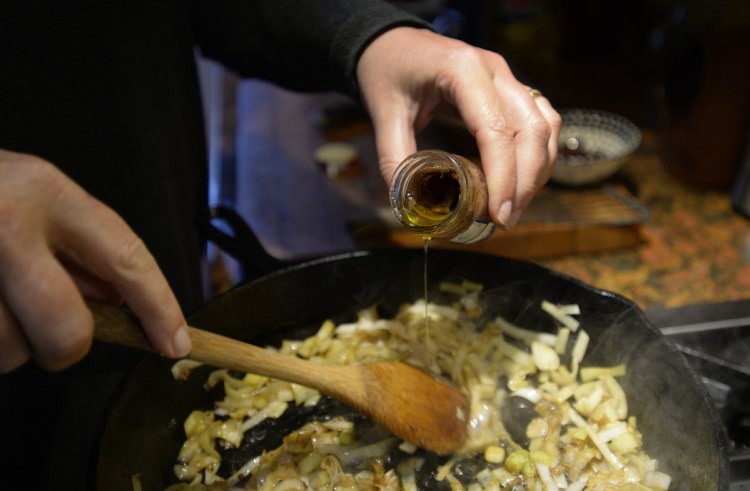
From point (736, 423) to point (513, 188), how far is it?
0.60 meters

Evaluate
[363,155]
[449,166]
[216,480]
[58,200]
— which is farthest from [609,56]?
[58,200]

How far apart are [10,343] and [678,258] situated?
167cm

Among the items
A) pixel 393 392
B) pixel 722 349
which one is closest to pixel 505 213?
pixel 393 392

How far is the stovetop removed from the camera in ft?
3.43

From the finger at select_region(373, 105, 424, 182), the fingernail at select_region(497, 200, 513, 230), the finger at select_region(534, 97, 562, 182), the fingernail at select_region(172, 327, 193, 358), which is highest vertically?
the finger at select_region(534, 97, 562, 182)

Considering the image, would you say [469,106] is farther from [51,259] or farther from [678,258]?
[678,258]

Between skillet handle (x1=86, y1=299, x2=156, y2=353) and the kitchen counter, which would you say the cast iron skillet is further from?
the kitchen counter

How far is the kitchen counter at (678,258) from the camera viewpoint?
1538 mm

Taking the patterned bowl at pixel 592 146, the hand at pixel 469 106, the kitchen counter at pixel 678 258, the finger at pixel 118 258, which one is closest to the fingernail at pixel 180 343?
the finger at pixel 118 258

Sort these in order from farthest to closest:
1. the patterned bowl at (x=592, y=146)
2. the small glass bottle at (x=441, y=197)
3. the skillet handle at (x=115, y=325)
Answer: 1. the patterned bowl at (x=592, y=146)
2. the small glass bottle at (x=441, y=197)
3. the skillet handle at (x=115, y=325)

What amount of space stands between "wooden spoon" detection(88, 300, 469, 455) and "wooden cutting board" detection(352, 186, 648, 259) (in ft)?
1.97

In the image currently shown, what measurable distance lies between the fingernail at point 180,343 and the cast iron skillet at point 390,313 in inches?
9.8

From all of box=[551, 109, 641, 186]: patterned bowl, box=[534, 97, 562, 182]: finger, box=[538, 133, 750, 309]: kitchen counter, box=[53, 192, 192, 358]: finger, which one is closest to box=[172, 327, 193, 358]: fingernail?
box=[53, 192, 192, 358]: finger

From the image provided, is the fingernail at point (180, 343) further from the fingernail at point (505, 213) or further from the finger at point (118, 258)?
the fingernail at point (505, 213)
